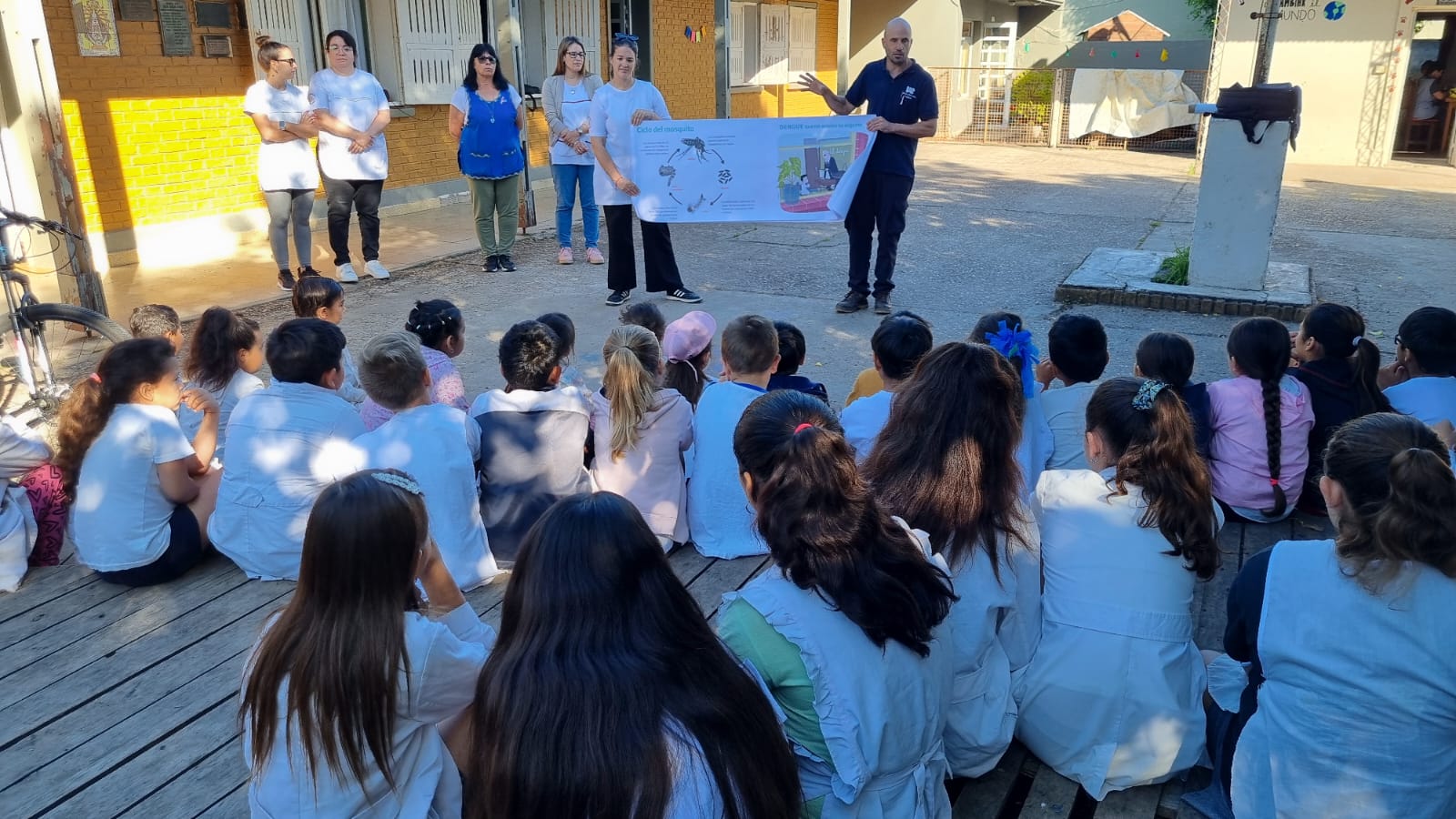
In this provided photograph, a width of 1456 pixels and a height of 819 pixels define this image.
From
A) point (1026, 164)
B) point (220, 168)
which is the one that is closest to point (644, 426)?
point (220, 168)

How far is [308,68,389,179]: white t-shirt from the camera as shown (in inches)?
275

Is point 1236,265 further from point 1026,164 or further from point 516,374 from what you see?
point 1026,164

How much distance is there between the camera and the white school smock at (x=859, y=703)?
6.10 ft

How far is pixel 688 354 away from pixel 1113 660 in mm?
2026

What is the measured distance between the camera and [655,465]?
3.46 meters

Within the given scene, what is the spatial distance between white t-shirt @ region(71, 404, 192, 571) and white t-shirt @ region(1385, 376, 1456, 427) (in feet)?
12.9

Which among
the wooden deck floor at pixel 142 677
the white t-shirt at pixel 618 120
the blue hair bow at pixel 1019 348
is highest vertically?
the white t-shirt at pixel 618 120

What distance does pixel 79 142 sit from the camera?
7477 millimetres

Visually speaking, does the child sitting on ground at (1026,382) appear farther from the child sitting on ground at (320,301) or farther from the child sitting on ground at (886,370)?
the child sitting on ground at (320,301)

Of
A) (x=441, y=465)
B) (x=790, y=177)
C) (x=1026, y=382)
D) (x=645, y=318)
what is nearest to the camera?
(x=441, y=465)

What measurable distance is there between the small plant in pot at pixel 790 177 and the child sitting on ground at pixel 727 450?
3.24 metres

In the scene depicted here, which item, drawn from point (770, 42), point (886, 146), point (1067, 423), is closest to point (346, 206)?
point (886, 146)

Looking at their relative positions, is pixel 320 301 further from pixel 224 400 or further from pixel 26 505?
pixel 26 505

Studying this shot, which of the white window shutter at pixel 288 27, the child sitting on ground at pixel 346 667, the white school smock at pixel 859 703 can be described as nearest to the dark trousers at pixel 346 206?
the white window shutter at pixel 288 27
